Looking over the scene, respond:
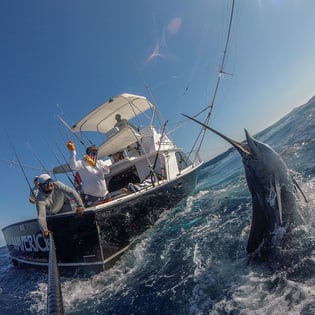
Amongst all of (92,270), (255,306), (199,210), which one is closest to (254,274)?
(255,306)

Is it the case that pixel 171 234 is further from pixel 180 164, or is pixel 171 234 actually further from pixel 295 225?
pixel 180 164

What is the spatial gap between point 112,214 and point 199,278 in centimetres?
243

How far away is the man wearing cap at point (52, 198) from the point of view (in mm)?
4949

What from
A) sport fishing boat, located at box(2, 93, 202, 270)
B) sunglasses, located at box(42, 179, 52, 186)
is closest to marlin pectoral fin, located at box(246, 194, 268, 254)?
sport fishing boat, located at box(2, 93, 202, 270)

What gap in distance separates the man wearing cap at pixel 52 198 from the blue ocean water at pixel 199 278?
4.60 ft

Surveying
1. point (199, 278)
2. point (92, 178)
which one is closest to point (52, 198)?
point (92, 178)

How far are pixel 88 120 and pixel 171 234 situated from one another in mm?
5915

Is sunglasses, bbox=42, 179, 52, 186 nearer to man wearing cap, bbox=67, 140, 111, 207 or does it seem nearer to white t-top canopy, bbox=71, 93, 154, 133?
man wearing cap, bbox=67, 140, 111, 207

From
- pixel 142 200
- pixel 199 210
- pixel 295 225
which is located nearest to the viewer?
pixel 295 225

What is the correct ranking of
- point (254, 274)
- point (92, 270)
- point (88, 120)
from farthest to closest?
point (88, 120), point (92, 270), point (254, 274)

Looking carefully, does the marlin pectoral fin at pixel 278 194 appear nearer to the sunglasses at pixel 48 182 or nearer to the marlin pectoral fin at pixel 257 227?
the marlin pectoral fin at pixel 257 227

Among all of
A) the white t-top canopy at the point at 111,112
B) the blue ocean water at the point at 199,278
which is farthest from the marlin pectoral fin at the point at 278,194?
the white t-top canopy at the point at 111,112

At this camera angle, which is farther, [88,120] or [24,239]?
[88,120]

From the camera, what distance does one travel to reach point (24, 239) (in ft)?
20.6
